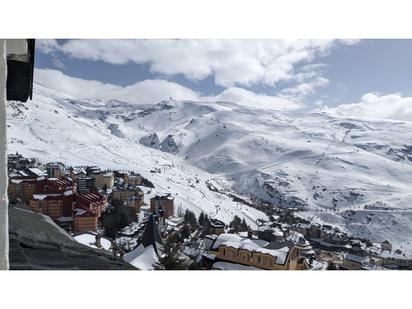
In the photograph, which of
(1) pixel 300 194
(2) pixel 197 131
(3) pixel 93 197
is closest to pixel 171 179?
(2) pixel 197 131

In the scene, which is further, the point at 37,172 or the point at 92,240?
the point at 37,172

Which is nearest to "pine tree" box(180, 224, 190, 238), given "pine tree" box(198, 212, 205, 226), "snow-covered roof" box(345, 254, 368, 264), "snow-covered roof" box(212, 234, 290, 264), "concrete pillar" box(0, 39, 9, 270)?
"pine tree" box(198, 212, 205, 226)

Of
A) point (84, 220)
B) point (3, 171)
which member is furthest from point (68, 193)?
point (3, 171)

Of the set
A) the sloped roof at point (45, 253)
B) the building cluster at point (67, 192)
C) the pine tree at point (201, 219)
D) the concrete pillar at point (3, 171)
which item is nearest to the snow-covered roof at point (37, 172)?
A: the building cluster at point (67, 192)

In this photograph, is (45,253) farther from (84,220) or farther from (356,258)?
(356,258)

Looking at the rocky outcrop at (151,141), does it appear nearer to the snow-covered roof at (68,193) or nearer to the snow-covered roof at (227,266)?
the snow-covered roof at (68,193)

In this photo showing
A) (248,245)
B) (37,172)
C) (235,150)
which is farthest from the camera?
(235,150)
